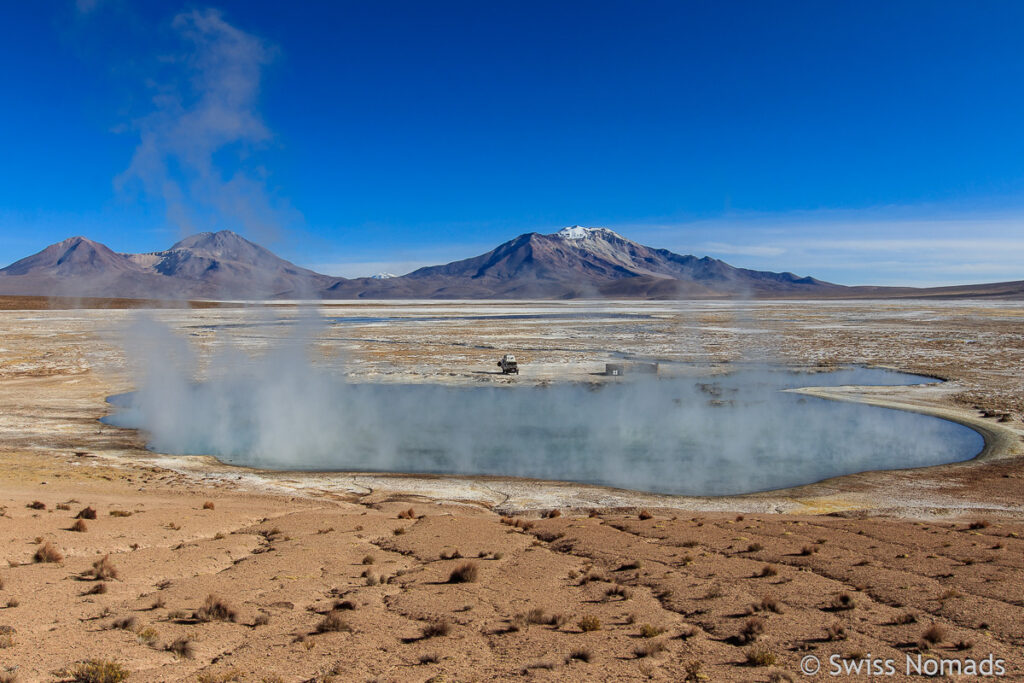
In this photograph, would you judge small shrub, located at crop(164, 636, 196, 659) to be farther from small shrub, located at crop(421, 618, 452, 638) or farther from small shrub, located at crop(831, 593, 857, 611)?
small shrub, located at crop(831, 593, 857, 611)

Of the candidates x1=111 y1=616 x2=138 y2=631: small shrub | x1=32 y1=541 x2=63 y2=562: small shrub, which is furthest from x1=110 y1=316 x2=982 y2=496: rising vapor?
x1=111 y1=616 x2=138 y2=631: small shrub

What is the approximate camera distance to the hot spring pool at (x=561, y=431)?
17828 mm

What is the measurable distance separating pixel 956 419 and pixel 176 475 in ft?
82.2

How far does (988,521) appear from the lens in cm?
1255

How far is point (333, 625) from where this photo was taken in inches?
299

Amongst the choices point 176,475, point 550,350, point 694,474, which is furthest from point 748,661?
point 550,350

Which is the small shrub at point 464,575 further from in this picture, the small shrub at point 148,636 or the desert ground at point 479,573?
the small shrub at point 148,636

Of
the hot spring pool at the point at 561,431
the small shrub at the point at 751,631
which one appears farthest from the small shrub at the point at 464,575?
the hot spring pool at the point at 561,431

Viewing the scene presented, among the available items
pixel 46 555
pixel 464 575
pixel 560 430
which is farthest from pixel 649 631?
pixel 560 430

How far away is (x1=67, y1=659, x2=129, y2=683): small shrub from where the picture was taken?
20.0ft

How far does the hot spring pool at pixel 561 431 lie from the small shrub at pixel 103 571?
8723mm

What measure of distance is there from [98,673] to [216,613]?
1.66 m

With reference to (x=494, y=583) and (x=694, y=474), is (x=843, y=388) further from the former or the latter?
(x=494, y=583)

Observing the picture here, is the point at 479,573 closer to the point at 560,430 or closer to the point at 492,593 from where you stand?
the point at 492,593
